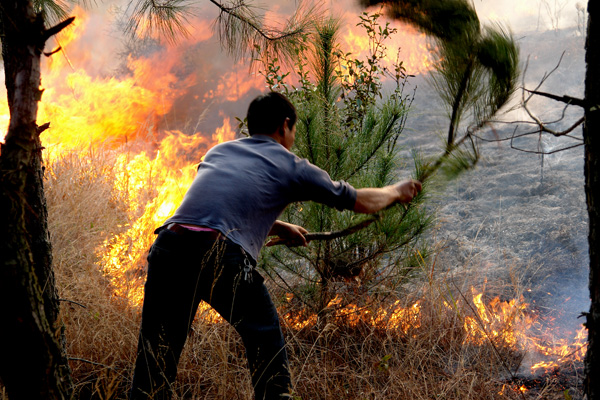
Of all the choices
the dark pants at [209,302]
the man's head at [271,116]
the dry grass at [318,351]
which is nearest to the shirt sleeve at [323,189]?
the man's head at [271,116]

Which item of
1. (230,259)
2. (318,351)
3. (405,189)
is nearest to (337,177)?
(405,189)

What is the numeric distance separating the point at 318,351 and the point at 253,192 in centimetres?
181

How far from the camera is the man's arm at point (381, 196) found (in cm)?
205

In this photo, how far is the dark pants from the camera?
6.36 ft

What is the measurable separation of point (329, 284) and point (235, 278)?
160 cm

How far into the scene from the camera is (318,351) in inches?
134

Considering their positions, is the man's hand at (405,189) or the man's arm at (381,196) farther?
the man's hand at (405,189)

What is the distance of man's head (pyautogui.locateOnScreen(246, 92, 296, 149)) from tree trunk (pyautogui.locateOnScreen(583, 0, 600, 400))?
118cm

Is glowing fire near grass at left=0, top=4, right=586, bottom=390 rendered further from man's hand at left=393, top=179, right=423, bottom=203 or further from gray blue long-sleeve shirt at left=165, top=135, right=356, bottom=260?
gray blue long-sleeve shirt at left=165, top=135, right=356, bottom=260

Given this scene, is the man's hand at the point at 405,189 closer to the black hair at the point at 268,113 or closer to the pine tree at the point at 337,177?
the black hair at the point at 268,113

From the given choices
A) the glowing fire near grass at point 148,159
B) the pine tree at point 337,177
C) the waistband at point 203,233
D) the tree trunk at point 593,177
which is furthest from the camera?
the glowing fire near grass at point 148,159

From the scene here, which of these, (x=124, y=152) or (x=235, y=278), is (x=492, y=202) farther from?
(x=235, y=278)

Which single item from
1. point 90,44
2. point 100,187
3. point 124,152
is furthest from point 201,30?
point 100,187

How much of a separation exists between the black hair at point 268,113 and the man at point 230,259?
5.6 inches
